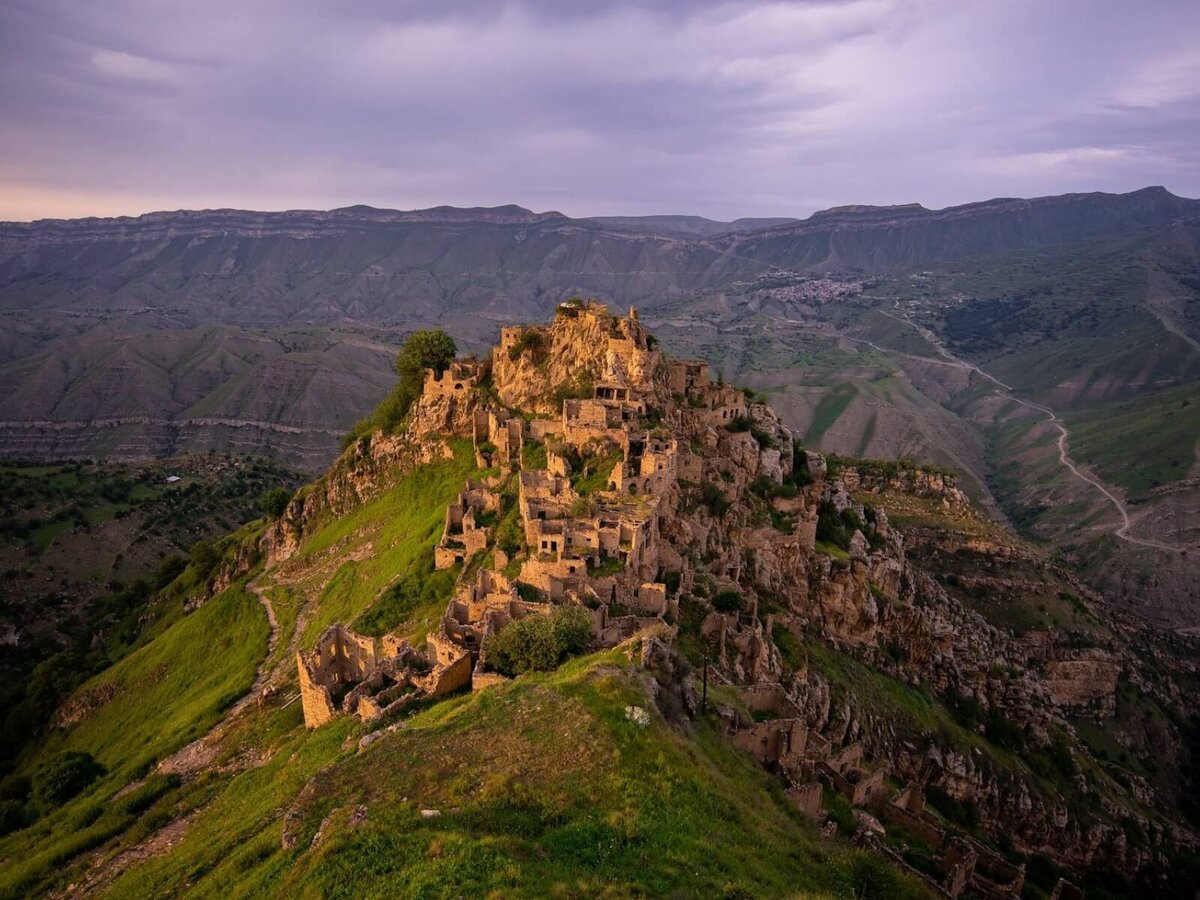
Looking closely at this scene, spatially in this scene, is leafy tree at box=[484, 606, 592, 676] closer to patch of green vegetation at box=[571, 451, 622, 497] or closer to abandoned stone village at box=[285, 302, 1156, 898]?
abandoned stone village at box=[285, 302, 1156, 898]

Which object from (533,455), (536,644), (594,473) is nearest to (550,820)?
(536,644)

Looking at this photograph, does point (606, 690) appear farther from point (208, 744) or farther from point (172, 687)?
point (172, 687)

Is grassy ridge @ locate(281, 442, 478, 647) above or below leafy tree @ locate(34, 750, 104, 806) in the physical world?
above

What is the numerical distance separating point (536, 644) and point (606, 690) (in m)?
6.05

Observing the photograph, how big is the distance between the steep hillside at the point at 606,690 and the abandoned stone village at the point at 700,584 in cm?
25

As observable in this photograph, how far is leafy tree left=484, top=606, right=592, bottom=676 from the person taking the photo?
28.4m

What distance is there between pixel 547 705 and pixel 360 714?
11.5 meters

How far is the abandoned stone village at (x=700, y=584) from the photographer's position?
31.0 metres

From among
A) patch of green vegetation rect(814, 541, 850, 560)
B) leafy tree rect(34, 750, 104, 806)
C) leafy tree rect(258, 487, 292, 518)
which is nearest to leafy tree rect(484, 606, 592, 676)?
leafy tree rect(34, 750, 104, 806)

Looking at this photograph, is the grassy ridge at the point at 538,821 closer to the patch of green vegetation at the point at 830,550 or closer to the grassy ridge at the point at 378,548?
the grassy ridge at the point at 378,548

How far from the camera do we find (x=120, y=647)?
72812mm

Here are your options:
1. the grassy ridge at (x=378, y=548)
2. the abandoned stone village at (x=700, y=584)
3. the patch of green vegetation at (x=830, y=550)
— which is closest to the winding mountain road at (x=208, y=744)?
the grassy ridge at (x=378, y=548)

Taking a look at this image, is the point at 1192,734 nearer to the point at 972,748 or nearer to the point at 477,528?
the point at 972,748

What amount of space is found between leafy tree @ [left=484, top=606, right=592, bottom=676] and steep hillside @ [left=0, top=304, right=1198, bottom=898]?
0.40 ft
